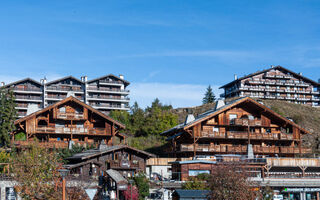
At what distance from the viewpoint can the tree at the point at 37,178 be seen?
26250 millimetres

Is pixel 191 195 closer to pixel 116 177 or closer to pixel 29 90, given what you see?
pixel 116 177

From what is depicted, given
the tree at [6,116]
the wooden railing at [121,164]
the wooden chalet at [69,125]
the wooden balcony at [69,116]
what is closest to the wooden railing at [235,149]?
the wooden chalet at [69,125]

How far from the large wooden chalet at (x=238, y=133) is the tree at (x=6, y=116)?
73.1 feet

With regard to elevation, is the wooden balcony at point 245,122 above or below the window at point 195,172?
above

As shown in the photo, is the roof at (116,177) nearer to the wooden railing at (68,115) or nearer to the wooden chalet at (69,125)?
the wooden chalet at (69,125)

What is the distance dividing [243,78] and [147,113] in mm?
39192

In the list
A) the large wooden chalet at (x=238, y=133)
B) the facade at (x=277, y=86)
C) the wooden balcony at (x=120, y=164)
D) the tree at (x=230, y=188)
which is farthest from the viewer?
the facade at (x=277, y=86)

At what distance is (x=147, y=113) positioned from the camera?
243 ft

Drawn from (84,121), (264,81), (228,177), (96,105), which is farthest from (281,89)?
(228,177)

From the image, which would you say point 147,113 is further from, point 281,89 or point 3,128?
point 281,89

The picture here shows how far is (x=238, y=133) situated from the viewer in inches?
2239

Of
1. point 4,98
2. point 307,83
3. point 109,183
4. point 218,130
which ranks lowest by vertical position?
point 109,183

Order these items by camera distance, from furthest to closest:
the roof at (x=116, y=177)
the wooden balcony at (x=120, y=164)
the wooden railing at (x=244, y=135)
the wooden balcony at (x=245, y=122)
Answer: the wooden balcony at (x=245, y=122)
the wooden railing at (x=244, y=135)
the wooden balcony at (x=120, y=164)
the roof at (x=116, y=177)

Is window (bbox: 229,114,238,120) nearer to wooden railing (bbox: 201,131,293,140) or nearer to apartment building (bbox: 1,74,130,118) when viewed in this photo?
wooden railing (bbox: 201,131,293,140)
